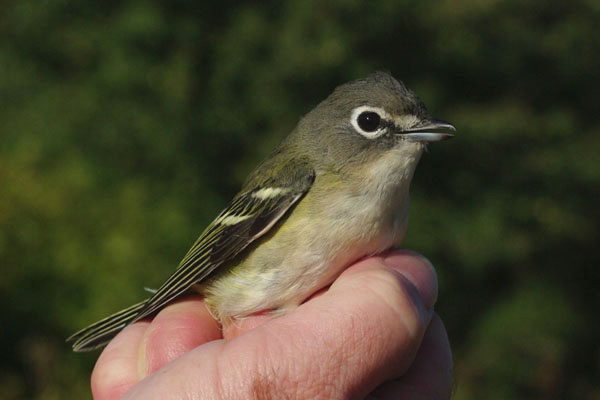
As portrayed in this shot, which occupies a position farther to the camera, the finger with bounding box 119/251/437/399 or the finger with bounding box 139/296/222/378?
the finger with bounding box 139/296/222/378

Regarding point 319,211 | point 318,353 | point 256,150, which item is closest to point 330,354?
point 318,353

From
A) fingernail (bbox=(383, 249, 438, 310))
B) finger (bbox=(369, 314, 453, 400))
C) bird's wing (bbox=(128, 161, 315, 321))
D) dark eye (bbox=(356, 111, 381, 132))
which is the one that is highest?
dark eye (bbox=(356, 111, 381, 132))

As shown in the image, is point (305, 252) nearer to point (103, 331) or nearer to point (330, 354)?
point (330, 354)

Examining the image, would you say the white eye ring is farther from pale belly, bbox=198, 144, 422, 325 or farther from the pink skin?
the pink skin

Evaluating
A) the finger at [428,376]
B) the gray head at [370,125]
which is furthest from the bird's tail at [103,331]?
the finger at [428,376]

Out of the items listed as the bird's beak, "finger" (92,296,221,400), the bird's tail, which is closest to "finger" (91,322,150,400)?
"finger" (92,296,221,400)

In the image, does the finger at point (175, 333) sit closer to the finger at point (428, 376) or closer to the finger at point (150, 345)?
the finger at point (150, 345)
